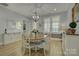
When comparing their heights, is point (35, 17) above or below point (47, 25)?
above

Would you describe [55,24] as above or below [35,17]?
below

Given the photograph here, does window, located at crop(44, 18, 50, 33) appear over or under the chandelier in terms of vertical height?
under

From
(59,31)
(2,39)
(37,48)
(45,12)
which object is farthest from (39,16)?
(37,48)

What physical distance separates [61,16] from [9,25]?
115 cm

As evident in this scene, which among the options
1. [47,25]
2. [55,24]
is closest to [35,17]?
[47,25]

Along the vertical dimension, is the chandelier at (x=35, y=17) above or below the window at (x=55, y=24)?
above

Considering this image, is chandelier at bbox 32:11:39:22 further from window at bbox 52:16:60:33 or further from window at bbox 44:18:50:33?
window at bbox 52:16:60:33

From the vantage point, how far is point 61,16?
258 centimetres

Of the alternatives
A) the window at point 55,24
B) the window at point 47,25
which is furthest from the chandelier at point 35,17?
the window at point 55,24

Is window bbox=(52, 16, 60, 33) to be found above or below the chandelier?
below

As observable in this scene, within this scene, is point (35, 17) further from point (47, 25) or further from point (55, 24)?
point (55, 24)

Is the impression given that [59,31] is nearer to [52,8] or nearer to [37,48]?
[52,8]

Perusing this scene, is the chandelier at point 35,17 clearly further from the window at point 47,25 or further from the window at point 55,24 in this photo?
the window at point 55,24

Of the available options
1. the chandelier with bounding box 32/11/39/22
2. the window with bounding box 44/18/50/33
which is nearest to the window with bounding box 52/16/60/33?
the window with bounding box 44/18/50/33
